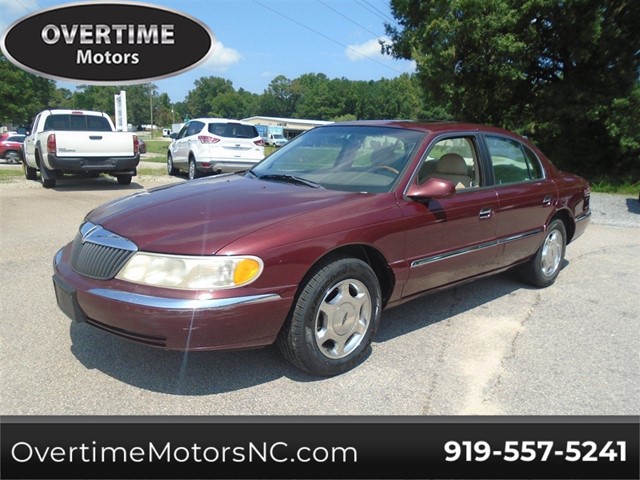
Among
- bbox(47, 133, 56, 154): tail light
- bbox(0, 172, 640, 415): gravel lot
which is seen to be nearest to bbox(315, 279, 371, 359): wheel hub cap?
bbox(0, 172, 640, 415): gravel lot

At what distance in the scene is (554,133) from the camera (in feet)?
51.4

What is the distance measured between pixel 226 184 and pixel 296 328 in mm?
1454

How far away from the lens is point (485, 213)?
4184 millimetres

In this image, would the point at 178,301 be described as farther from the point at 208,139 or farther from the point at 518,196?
the point at 208,139

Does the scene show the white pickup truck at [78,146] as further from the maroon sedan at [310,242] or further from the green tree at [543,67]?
the green tree at [543,67]

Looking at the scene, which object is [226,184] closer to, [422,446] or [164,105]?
[422,446]

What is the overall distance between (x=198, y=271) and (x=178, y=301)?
0.60 feet

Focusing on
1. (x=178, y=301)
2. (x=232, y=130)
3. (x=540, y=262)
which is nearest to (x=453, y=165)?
(x=540, y=262)

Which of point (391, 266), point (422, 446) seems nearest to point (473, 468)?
point (422, 446)

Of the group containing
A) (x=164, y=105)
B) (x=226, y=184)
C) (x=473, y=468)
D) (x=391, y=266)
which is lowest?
(x=473, y=468)

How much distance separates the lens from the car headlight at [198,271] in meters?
2.72

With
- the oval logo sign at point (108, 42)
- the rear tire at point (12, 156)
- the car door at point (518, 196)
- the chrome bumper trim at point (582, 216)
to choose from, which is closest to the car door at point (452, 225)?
the car door at point (518, 196)

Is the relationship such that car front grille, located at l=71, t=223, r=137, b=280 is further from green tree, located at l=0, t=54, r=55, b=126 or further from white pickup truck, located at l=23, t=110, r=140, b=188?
green tree, located at l=0, t=54, r=55, b=126

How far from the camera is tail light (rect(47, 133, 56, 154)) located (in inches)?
423
